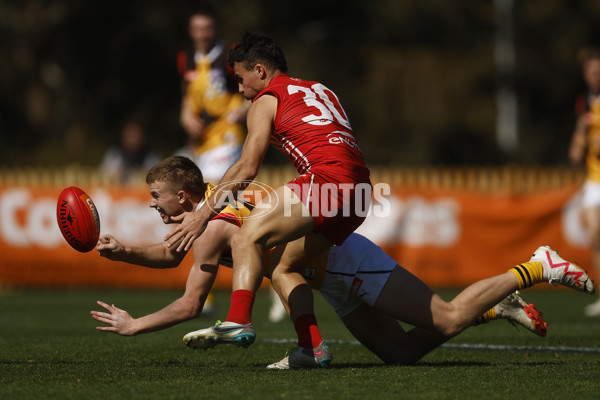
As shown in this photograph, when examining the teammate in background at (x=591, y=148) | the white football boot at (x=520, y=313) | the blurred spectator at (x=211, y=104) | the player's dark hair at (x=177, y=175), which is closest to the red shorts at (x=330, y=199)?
the player's dark hair at (x=177, y=175)

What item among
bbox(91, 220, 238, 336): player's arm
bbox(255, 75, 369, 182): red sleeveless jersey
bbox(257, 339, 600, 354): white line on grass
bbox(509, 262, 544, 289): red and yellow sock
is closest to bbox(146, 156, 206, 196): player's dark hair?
bbox(91, 220, 238, 336): player's arm

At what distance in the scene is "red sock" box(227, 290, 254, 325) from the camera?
4984 mm

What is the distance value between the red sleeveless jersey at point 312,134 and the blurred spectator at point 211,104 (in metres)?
3.65

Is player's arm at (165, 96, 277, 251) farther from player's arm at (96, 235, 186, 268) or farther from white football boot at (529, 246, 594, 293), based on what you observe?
white football boot at (529, 246, 594, 293)

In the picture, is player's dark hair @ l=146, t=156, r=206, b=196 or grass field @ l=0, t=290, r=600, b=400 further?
player's dark hair @ l=146, t=156, r=206, b=196

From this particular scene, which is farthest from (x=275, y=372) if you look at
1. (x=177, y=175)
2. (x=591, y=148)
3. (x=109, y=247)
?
(x=591, y=148)

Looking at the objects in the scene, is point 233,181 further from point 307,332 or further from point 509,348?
point 509,348

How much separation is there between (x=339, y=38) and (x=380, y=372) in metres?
26.5

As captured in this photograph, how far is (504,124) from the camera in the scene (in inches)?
1225

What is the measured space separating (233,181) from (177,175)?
575 millimetres

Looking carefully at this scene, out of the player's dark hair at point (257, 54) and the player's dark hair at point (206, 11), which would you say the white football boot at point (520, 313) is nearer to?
the player's dark hair at point (257, 54)

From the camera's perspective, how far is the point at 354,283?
5520 mm

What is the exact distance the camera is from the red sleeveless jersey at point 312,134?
531 centimetres

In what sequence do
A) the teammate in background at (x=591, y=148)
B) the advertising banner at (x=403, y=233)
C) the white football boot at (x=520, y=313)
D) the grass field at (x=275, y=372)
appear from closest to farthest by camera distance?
the grass field at (x=275, y=372) < the white football boot at (x=520, y=313) < the teammate in background at (x=591, y=148) < the advertising banner at (x=403, y=233)
